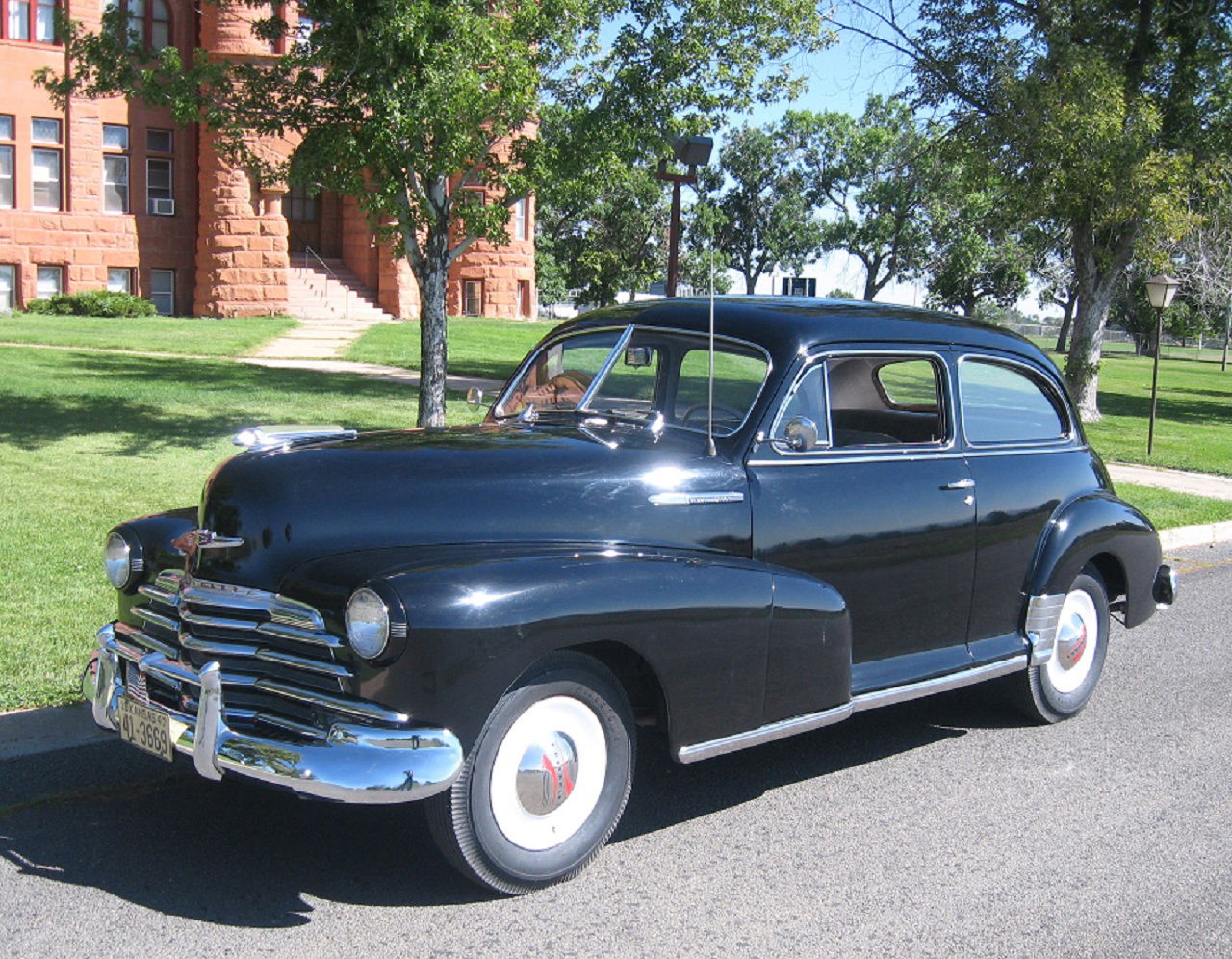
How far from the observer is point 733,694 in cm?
448

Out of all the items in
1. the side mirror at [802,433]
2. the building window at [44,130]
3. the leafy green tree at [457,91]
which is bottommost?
the side mirror at [802,433]

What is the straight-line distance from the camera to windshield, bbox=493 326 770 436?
16.7 ft

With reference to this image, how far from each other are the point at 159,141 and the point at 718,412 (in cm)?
3114

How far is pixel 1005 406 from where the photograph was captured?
602 centimetres

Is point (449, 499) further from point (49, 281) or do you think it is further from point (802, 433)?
point (49, 281)

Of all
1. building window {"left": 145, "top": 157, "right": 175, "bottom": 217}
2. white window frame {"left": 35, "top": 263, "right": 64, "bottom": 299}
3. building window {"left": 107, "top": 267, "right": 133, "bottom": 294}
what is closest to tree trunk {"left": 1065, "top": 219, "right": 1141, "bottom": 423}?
building window {"left": 145, "top": 157, "right": 175, "bottom": 217}

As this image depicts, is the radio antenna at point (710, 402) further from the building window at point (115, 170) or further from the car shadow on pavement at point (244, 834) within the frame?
the building window at point (115, 170)

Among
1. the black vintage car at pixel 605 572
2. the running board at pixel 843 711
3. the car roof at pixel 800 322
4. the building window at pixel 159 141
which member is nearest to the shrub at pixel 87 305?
the building window at pixel 159 141

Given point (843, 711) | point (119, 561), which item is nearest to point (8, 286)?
point (119, 561)

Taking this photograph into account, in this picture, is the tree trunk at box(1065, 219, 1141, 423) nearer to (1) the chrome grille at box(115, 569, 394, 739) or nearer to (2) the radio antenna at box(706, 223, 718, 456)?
(2) the radio antenna at box(706, 223, 718, 456)

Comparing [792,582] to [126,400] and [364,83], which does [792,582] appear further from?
[126,400]

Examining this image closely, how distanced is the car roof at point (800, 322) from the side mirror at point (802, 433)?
0.35 m

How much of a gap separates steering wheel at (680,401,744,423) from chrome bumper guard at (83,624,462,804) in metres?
1.85

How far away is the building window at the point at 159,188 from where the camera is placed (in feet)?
107
